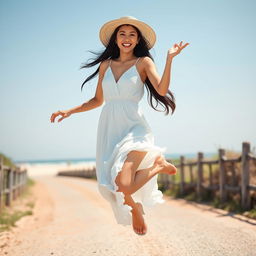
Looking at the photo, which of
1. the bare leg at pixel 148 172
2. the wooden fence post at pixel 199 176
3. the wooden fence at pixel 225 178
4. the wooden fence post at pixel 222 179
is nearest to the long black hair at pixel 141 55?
the bare leg at pixel 148 172

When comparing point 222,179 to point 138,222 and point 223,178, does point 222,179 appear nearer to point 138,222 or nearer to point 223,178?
point 223,178

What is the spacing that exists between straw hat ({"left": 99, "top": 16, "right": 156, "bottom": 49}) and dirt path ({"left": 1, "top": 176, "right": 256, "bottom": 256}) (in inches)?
101

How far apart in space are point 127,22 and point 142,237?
10.5 ft

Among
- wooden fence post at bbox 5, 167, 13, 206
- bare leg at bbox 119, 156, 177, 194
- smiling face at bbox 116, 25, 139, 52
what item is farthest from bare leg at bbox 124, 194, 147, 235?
wooden fence post at bbox 5, 167, 13, 206

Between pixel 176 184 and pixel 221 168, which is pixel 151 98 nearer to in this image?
pixel 221 168

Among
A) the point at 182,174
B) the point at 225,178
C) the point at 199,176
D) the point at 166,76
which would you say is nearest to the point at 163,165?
the point at 166,76

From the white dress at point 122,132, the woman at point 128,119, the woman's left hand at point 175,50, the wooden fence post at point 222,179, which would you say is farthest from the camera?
the wooden fence post at point 222,179

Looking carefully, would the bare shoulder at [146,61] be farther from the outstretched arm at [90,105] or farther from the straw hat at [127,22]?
the outstretched arm at [90,105]

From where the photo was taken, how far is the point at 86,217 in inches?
344

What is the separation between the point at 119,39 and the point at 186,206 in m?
7.13

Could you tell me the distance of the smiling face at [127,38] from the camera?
13.8 ft

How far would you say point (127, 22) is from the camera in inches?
164

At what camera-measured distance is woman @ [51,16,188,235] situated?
369cm

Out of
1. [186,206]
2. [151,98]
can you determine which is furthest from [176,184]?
[151,98]
